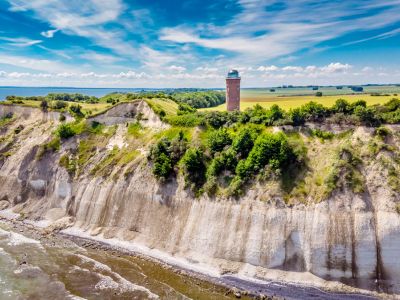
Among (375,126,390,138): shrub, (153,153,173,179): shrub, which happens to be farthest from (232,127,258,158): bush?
(375,126,390,138): shrub

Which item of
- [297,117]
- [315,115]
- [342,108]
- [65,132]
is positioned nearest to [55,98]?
[65,132]

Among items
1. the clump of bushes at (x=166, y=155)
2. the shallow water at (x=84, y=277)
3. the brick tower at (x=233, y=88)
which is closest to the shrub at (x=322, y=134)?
the clump of bushes at (x=166, y=155)

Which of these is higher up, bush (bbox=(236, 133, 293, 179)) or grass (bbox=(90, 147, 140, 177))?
bush (bbox=(236, 133, 293, 179))

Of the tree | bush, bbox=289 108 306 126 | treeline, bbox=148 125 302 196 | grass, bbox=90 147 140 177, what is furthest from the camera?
the tree

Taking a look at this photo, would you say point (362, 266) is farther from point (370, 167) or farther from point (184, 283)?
point (184, 283)

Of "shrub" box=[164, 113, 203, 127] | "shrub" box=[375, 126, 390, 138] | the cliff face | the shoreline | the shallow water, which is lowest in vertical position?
the shallow water

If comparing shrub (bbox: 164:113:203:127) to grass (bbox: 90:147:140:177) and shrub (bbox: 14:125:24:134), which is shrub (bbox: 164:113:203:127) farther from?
shrub (bbox: 14:125:24:134)

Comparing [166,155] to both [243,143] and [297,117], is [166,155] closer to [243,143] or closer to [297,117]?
[243,143]

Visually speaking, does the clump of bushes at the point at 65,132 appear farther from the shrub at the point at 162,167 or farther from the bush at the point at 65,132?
the shrub at the point at 162,167
